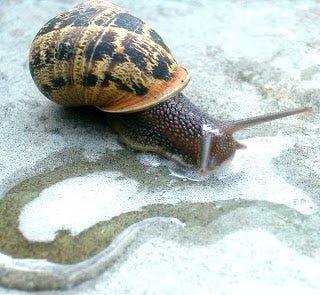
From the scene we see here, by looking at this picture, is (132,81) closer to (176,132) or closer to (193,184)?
(176,132)

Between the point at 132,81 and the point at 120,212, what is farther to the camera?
the point at 132,81

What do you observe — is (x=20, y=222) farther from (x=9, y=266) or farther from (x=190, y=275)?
(x=190, y=275)

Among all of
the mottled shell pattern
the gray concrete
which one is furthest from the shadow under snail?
the gray concrete

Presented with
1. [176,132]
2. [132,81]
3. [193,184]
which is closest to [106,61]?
[132,81]

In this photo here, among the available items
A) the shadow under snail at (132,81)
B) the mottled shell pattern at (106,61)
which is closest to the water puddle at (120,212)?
the shadow under snail at (132,81)

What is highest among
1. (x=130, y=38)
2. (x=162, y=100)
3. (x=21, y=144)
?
(x=130, y=38)

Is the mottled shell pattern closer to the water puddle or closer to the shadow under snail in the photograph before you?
the shadow under snail

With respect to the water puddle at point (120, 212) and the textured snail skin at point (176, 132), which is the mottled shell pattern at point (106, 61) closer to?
the textured snail skin at point (176, 132)

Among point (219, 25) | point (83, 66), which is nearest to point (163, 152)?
point (83, 66)
